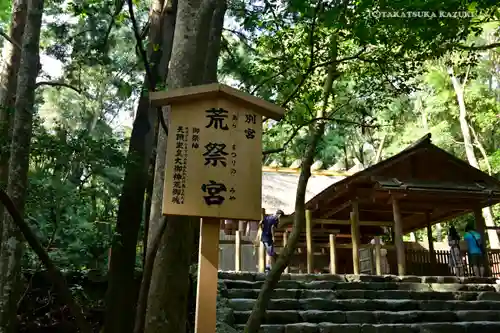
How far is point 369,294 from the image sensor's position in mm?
8195

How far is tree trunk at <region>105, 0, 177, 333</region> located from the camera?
19.5 ft

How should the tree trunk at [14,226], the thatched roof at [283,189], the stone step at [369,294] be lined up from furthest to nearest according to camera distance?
the thatched roof at [283,189]
the stone step at [369,294]
the tree trunk at [14,226]

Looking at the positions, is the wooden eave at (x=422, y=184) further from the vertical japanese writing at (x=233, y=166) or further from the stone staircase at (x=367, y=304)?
the vertical japanese writing at (x=233, y=166)

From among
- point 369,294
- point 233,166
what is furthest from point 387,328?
point 233,166

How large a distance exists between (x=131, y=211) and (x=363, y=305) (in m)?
4.06

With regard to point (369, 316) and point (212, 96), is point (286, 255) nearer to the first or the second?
point (212, 96)

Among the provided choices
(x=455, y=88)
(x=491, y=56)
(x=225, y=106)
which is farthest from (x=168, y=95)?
(x=491, y=56)

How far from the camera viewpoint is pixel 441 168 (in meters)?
12.0

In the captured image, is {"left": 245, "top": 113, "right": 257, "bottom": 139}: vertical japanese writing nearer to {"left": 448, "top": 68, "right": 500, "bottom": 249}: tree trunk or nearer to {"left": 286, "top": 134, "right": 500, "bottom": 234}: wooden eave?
{"left": 286, "top": 134, "right": 500, "bottom": 234}: wooden eave

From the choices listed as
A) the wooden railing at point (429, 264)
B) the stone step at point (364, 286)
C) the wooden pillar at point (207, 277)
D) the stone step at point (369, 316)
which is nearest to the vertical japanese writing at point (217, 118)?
the wooden pillar at point (207, 277)

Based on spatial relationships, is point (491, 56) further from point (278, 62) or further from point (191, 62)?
point (191, 62)

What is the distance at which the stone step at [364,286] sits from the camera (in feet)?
25.9

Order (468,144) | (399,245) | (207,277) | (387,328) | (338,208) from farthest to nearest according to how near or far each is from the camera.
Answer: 1. (468,144)
2. (338,208)
3. (399,245)
4. (387,328)
5. (207,277)

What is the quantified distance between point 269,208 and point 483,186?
652cm
